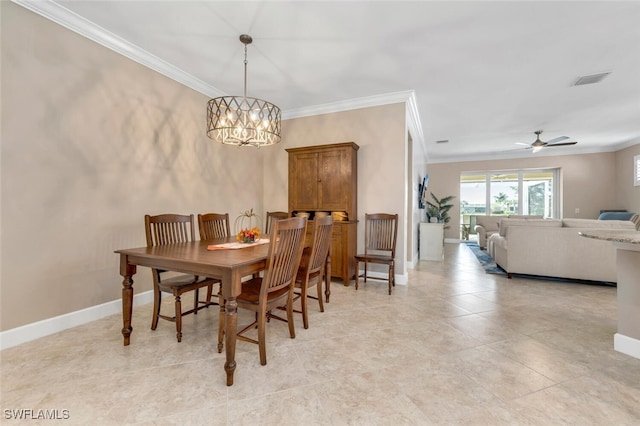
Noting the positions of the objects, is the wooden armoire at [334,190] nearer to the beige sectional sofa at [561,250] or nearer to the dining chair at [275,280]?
the dining chair at [275,280]

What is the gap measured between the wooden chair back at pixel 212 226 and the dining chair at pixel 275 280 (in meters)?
1.08

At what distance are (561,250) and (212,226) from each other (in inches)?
187

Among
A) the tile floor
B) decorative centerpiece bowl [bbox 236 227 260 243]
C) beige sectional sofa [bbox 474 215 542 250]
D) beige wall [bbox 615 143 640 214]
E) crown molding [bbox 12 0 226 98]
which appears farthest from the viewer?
beige sectional sofa [bbox 474 215 542 250]

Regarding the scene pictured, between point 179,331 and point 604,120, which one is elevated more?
point 604,120

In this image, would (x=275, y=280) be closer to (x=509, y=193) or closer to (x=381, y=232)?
(x=381, y=232)

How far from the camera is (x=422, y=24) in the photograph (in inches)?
96.3

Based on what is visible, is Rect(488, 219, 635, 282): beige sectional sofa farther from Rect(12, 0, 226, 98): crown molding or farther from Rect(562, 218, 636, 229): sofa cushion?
Rect(12, 0, 226, 98): crown molding

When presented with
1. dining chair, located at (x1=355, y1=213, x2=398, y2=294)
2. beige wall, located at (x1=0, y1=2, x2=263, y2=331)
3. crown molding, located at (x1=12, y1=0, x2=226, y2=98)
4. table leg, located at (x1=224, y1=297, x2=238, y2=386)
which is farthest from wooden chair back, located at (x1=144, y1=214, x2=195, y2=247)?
dining chair, located at (x1=355, y1=213, x2=398, y2=294)

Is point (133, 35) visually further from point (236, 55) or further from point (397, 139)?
point (397, 139)

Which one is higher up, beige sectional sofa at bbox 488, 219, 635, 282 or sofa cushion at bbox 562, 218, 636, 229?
sofa cushion at bbox 562, 218, 636, 229

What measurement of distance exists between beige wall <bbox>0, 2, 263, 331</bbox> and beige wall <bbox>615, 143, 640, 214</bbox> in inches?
378

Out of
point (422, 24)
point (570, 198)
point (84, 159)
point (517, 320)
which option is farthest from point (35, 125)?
point (570, 198)

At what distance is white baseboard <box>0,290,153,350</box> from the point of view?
6.84ft

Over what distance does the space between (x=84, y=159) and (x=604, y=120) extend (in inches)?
311
